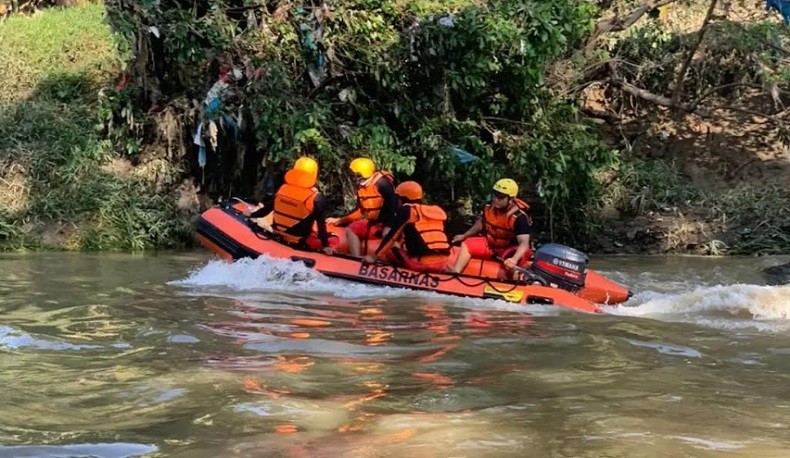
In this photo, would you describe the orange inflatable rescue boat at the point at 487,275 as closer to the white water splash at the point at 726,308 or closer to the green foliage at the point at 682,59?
the white water splash at the point at 726,308

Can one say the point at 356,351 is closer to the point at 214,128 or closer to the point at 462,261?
the point at 462,261

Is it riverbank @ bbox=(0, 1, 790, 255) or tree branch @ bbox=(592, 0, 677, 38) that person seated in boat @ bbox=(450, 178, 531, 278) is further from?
tree branch @ bbox=(592, 0, 677, 38)

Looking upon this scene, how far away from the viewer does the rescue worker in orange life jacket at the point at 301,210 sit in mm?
8891

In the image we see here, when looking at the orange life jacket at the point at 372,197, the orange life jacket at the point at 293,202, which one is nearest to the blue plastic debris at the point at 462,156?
the orange life jacket at the point at 372,197

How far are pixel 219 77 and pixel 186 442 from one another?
30.6 ft

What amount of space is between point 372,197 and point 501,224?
1.28m

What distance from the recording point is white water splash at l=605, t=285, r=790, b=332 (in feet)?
22.9

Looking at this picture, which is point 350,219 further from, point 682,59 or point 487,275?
point 682,59

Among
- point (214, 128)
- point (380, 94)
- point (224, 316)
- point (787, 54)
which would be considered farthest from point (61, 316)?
point (787, 54)

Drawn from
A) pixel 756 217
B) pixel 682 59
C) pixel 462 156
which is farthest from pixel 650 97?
pixel 462 156

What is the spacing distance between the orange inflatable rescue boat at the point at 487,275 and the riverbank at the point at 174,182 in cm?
351

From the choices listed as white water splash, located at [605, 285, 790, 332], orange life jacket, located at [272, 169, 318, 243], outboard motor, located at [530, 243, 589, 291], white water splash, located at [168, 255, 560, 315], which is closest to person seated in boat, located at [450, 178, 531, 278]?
outboard motor, located at [530, 243, 589, 291]

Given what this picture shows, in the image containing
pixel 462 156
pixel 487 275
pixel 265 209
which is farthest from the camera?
pixel 462 156

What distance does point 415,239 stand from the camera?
8547 millimetres
